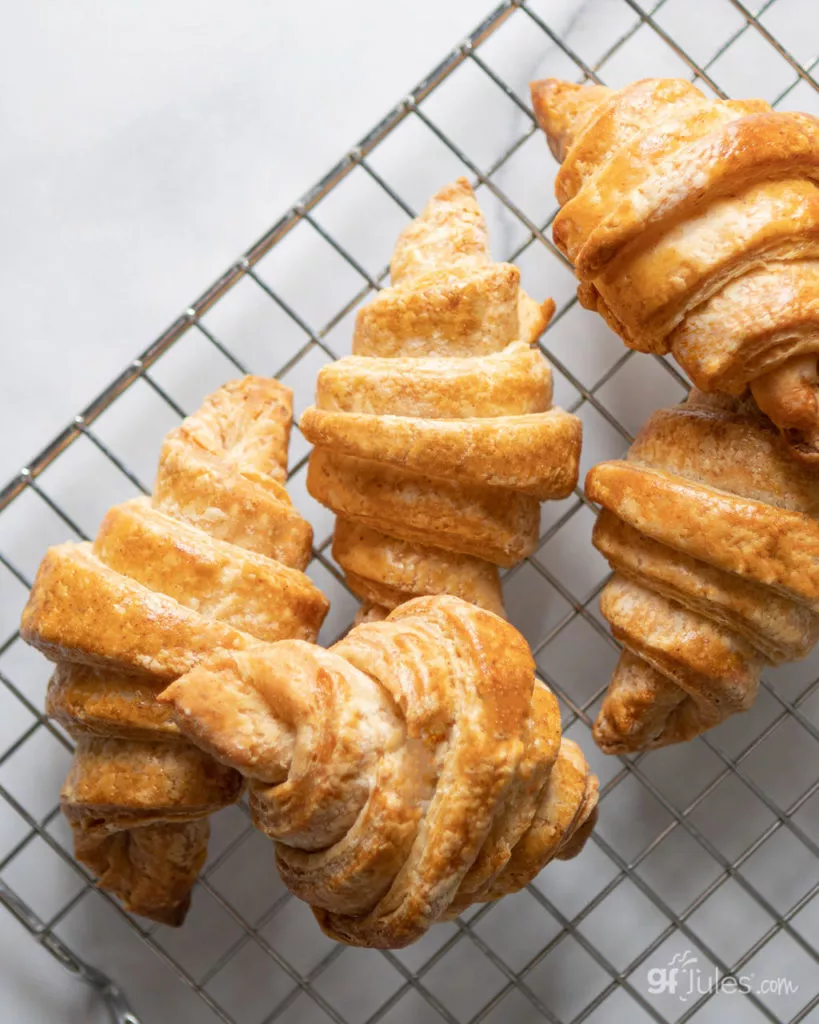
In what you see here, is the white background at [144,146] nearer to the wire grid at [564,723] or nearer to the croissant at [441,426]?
the wire grid at [564,723]

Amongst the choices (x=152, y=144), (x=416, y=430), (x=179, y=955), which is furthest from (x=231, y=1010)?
(x=152, y=144)

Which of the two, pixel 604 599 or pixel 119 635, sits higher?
pixel 119 635

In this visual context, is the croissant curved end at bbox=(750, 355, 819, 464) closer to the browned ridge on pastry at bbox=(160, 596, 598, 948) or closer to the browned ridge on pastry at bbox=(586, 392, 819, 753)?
the browned ridge on pastry at bbox=(586, 392, 819, 753)

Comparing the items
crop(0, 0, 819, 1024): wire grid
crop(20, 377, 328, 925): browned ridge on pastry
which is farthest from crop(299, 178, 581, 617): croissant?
crop(0, 0, 819, 1024): wire grid

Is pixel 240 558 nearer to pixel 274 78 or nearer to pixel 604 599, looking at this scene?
pixel 604 599

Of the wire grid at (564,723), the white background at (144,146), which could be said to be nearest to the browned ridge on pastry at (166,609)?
the wire grid at (564,723)

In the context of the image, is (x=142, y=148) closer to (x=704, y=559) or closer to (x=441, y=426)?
(x=441, y=426)
